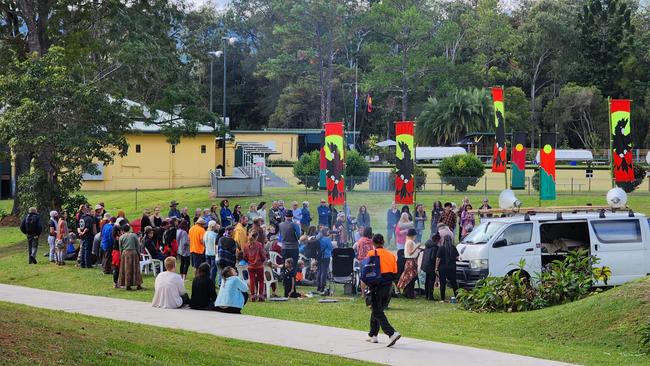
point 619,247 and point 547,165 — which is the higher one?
point 547,165

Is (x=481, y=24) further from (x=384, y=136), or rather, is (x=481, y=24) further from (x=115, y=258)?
(x=115, y=258)

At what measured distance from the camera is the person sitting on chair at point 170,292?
1758 centimetres

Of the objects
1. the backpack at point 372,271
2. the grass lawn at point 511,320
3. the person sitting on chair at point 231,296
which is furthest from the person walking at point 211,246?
the backpack at point 372,271

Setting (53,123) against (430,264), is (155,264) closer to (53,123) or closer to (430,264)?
(430,264)

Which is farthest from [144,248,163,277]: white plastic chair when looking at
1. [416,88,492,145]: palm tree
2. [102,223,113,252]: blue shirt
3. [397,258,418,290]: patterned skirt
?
[416,88,492,145]: palm tree

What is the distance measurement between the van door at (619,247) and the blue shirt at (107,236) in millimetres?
11331

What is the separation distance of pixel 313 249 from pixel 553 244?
5198 millimetres

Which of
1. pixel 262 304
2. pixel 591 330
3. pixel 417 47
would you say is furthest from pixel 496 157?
pixel 417 47

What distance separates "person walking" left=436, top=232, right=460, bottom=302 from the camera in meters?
19.8

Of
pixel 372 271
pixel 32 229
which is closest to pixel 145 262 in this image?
pixel 32 229

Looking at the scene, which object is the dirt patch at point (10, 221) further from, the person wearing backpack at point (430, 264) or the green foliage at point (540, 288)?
the green foliage at point (540, 288)

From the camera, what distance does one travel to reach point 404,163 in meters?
28.5

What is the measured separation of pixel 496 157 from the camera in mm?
34906

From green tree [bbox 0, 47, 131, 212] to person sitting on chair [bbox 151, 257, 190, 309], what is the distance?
47.9 feet
